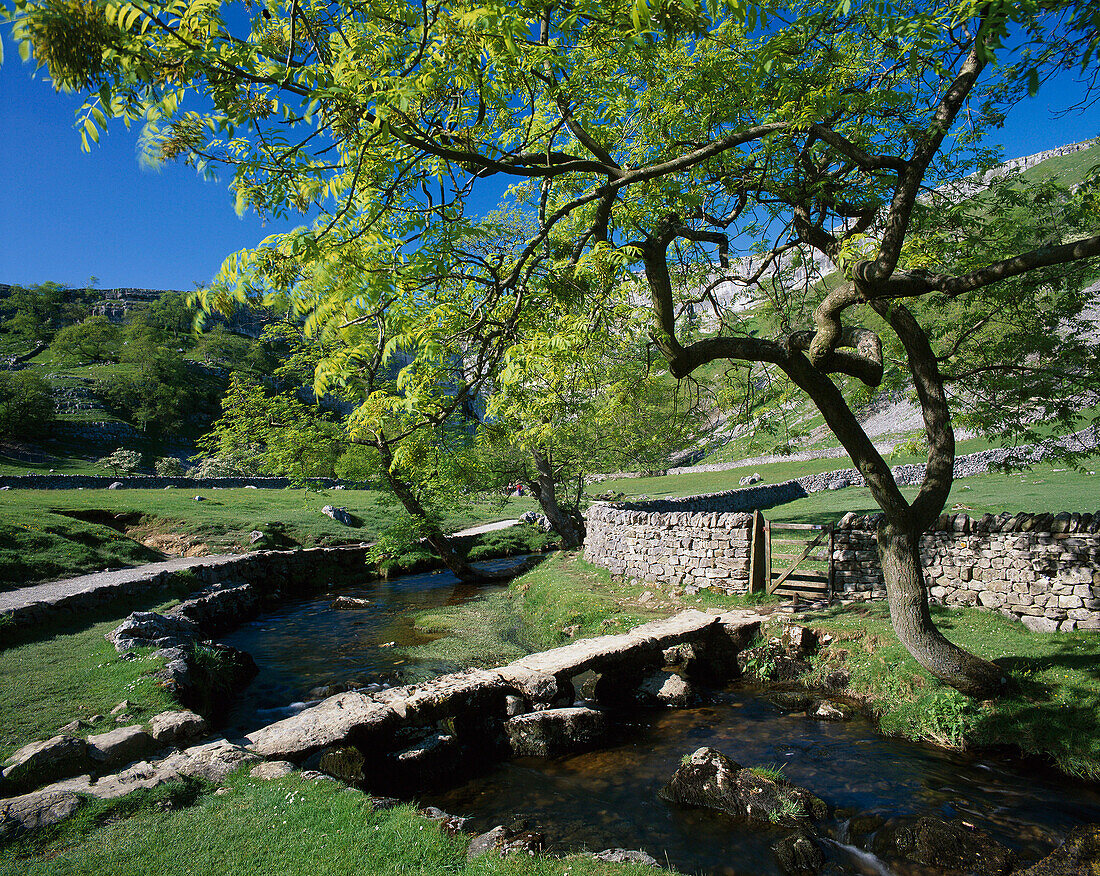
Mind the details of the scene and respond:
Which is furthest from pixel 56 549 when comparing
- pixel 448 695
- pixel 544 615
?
pixel 448 695

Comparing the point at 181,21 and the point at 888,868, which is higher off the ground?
the point at 181,21

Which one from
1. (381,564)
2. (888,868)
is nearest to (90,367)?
(381,564)

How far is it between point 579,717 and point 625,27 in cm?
808

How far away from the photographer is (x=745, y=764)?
6.99 meters

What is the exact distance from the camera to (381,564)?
2186 cm

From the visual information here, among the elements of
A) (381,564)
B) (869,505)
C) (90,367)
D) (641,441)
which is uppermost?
(90,367)

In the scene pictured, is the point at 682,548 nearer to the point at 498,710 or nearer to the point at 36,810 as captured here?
the point at 498,710

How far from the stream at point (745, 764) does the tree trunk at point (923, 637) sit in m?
0.91

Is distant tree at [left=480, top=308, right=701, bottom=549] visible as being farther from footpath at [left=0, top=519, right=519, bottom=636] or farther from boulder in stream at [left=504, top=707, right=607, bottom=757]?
footpath at [left=0, top=519, right=519, bottom=636]

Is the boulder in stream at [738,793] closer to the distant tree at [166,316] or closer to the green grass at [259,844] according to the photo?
the green grass at [259,844]

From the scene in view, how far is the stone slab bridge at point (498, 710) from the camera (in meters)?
6.89

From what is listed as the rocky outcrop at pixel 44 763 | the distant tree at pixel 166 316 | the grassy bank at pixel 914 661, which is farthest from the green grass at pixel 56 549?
the distant tree at pixel 166 316

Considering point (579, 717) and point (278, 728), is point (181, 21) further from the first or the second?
point (579, 717)

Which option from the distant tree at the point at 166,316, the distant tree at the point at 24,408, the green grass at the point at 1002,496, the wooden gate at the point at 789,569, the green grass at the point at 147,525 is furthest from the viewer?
the distant tree at the point at 166,316
